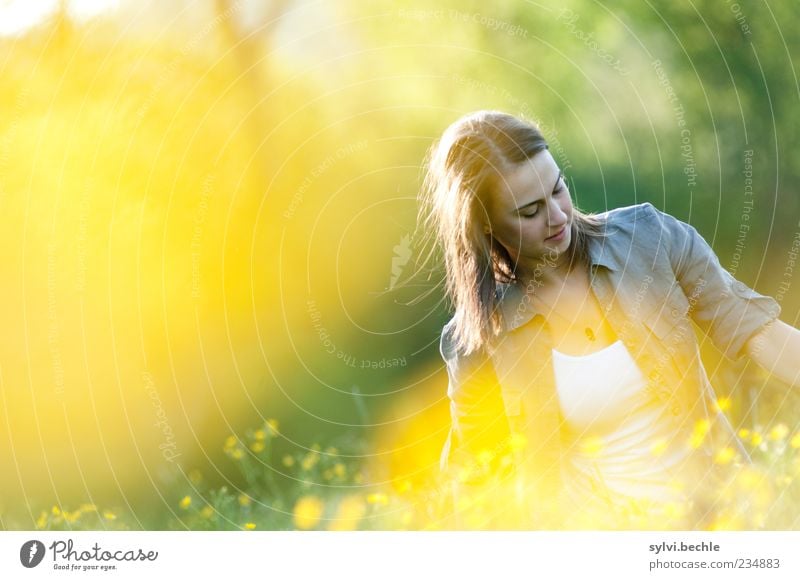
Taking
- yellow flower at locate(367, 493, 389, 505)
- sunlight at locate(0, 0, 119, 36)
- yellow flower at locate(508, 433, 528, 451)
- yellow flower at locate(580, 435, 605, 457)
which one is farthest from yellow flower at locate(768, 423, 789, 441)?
sunlight at locate(0, 0, 119, 36)

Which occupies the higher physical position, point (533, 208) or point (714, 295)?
point (533, 208)

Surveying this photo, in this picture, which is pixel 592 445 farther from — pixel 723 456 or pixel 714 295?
pixel 714 295

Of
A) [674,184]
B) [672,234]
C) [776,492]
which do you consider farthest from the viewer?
[674,184]

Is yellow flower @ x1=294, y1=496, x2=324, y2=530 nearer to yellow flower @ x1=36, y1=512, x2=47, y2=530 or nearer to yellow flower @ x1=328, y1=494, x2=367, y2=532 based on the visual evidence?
yellow flower @ x1=328, y1=494, x2=367, y2=532

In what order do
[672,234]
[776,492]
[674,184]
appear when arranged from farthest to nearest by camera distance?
[674,184] → [776,492] → [672,234]

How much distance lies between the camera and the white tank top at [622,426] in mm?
2320

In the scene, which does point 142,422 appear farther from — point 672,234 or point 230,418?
point 672,234

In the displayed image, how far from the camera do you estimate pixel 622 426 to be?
232 centimetres

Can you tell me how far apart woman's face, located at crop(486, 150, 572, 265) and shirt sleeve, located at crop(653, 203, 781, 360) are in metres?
0.25

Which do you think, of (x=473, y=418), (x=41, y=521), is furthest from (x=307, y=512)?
(x=41, y=521)

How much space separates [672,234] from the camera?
227 cm

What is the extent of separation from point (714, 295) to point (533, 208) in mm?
466
